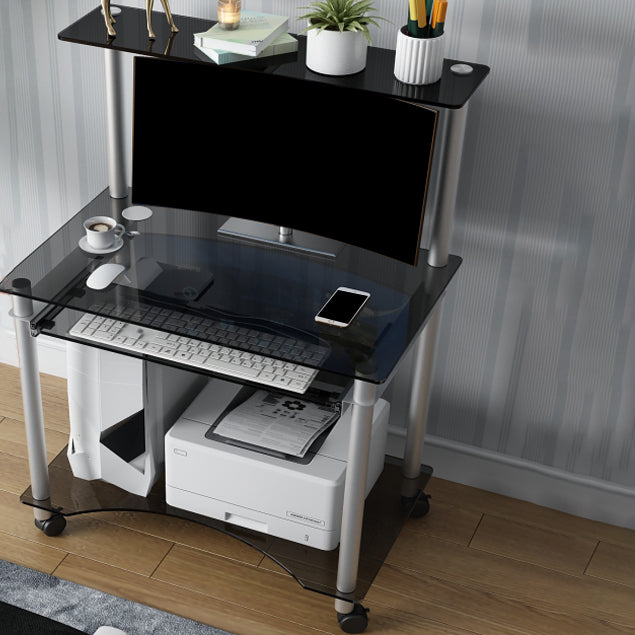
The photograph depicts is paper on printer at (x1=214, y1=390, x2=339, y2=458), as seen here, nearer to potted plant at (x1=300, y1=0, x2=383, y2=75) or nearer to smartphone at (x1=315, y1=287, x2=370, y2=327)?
smartphone at (x1=315, y1=287, x2=370, y2=327)

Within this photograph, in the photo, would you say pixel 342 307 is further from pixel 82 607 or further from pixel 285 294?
pixel 82 607

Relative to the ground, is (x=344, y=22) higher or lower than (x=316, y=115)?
higher

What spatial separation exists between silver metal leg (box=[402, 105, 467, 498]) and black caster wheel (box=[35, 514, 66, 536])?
91 cm

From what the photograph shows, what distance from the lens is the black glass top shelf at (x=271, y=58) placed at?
7.19ft

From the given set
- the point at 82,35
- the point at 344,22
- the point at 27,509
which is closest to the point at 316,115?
the point at 344,22

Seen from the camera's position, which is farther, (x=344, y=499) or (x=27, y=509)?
(x=27, y=509)

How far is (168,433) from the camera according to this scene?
2.51m

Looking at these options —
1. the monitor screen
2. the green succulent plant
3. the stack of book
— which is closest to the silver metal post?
the monitor screen

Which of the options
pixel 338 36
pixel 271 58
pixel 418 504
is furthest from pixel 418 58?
pixel 418 504

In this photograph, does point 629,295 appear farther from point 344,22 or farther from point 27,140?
Result: point 27,140

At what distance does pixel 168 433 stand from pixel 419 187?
871 millimetres

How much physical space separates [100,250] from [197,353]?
1.31 ft

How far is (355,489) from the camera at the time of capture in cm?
227

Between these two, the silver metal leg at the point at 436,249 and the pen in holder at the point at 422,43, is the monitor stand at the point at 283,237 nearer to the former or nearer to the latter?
the silver metal leg at the point at 436,249
